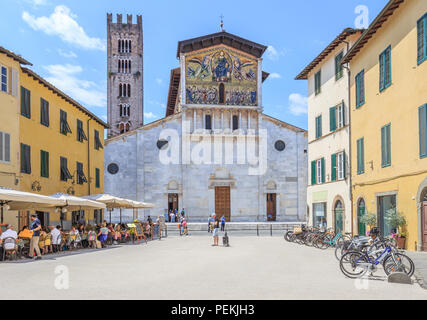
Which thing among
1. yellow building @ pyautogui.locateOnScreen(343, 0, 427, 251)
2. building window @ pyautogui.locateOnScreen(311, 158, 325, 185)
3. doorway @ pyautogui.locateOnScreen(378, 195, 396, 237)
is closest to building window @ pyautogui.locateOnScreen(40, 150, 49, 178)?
building window @ pyautogui.locateOnScreen(311, 158, 325, 185)

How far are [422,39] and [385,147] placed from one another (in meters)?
4.66

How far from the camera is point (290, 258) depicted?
1647 centimetres

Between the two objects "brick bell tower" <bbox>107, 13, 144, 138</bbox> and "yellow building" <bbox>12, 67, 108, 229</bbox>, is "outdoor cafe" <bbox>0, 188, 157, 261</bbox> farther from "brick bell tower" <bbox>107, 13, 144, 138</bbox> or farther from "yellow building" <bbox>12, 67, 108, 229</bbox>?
"brick bell tower" <bbox>107, 13, 144, 138</bbox>

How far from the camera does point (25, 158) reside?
23.6 meters

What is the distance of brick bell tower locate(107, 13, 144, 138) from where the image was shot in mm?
74750

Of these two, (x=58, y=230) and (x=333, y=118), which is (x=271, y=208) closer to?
(x=333, y=118)

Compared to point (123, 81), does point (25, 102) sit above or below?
below

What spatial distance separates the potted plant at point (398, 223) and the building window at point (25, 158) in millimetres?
15749

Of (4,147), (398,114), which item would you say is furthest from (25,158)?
(398,114)

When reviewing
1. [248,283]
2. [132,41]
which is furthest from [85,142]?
[132,41]

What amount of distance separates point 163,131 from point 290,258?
109 feet

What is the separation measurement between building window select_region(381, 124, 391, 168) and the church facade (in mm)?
28448

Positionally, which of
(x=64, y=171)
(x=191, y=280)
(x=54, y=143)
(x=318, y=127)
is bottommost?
(x=191, y=280)
